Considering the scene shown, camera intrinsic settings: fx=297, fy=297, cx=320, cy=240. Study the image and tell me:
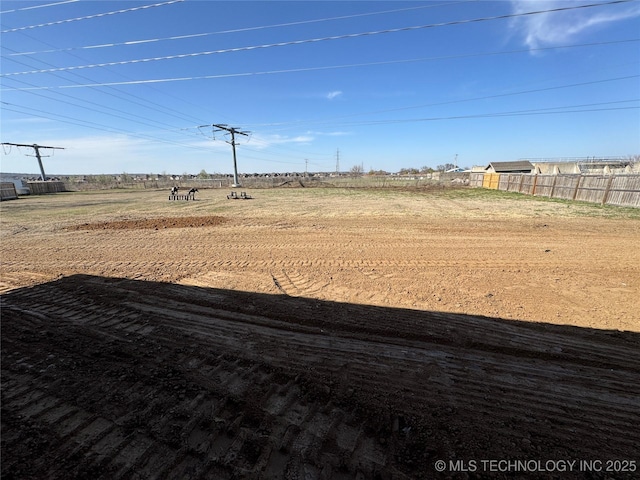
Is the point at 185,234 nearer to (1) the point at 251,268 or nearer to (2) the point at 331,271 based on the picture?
(1) the point at 251,268

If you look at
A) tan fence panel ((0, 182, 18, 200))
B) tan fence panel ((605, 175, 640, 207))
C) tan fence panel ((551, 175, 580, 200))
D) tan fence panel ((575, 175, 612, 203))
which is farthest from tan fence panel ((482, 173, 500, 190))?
tan fence panel ((0, 182, 18, 200))

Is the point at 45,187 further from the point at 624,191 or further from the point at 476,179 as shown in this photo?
the point at 624,191

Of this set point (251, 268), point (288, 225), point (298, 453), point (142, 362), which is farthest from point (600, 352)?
point (288, 225)

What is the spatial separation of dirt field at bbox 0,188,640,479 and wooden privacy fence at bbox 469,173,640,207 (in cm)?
1361

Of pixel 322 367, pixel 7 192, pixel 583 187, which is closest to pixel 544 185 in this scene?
pixel 583 187

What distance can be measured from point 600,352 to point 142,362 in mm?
5500

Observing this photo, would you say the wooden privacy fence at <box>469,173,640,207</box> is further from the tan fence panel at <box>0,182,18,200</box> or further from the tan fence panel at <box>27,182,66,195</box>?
the tan fence panel at <box>27,182,66,195</box>

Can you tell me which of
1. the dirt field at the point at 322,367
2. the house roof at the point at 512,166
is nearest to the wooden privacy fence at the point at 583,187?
the dirt field at the point at 322,367

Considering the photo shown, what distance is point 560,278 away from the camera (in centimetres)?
626

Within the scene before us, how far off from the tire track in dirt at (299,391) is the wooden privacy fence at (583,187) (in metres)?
18.9

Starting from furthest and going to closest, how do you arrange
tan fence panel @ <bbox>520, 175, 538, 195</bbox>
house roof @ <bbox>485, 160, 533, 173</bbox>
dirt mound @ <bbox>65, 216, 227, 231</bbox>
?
house roof @ <bbox>485, 160, 533, 173</bbox>
tan fence panel @ <bbox>520, 175, 538, 195</bbox>
dirt mound @ <bbox>65, 216, 227, 231</bbox>

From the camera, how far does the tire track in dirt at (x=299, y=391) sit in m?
2.25

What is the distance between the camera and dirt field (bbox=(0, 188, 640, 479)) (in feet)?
7.36

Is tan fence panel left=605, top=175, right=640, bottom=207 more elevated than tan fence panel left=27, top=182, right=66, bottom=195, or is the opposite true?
tan fence panel left=605, top=175, right=640, bottom=207
